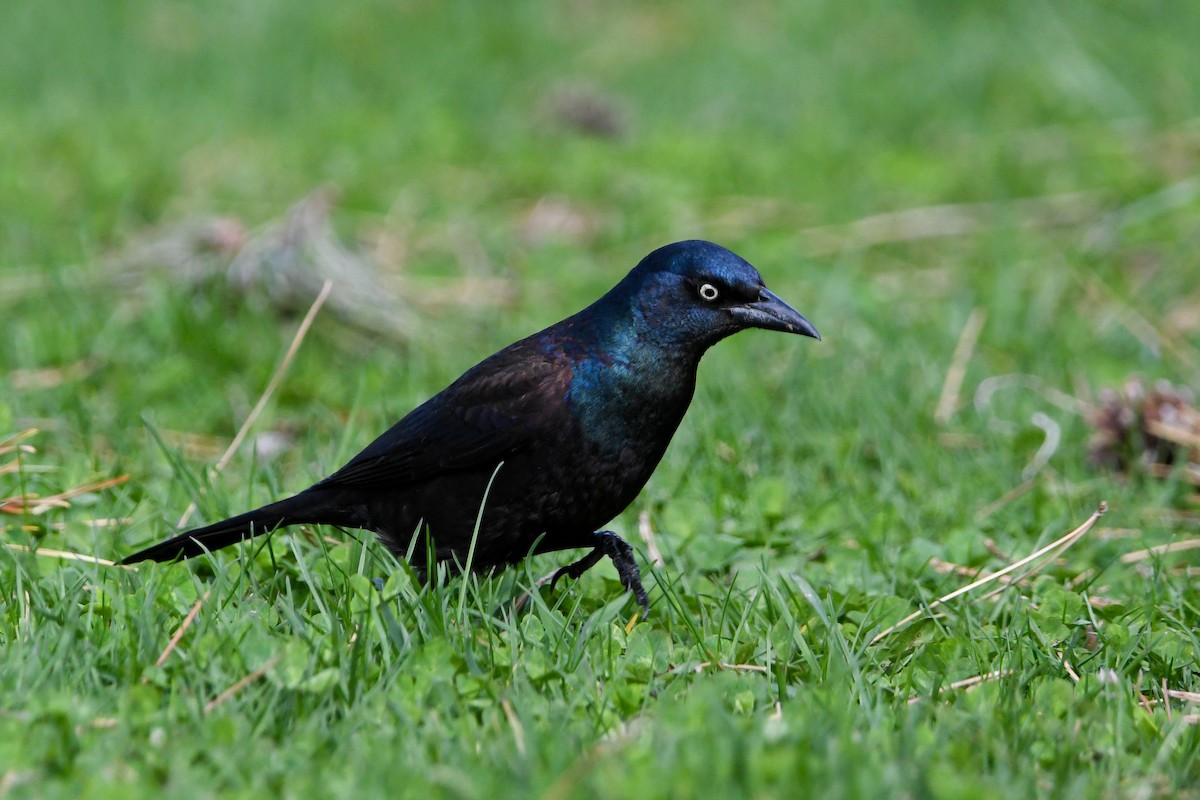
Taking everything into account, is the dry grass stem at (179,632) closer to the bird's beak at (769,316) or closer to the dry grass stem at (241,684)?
the dry grass stem at (241,684)

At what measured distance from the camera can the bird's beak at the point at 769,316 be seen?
3.52m

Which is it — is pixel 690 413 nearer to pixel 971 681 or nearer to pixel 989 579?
pixel 989 579

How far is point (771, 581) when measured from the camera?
12.0 ft

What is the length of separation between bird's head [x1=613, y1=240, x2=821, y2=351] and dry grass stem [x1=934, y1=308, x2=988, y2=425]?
1667mm

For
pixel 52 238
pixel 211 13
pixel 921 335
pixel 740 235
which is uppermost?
pixel 211 13

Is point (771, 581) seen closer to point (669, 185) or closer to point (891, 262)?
point (891, 262)

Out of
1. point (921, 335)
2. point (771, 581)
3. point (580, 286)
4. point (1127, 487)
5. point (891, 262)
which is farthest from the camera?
point (891, 262)

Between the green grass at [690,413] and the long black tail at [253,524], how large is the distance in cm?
8

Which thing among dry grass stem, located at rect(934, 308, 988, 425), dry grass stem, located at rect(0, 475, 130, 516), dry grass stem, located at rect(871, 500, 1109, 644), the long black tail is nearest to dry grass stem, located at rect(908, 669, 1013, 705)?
dry grass stem, located at rect(871, 500, 1109, 644)

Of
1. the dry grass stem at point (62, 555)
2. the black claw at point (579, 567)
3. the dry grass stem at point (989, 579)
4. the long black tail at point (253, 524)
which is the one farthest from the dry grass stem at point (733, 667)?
the dry grass stem at point (62, 555)

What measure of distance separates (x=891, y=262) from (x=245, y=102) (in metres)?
4.27

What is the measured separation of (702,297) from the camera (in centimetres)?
353

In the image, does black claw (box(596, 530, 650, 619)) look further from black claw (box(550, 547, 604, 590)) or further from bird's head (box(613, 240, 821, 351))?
bird's head (box(613, 240, 821, 351))

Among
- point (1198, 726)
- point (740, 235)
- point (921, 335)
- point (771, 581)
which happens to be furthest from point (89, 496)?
point (740, 235)
